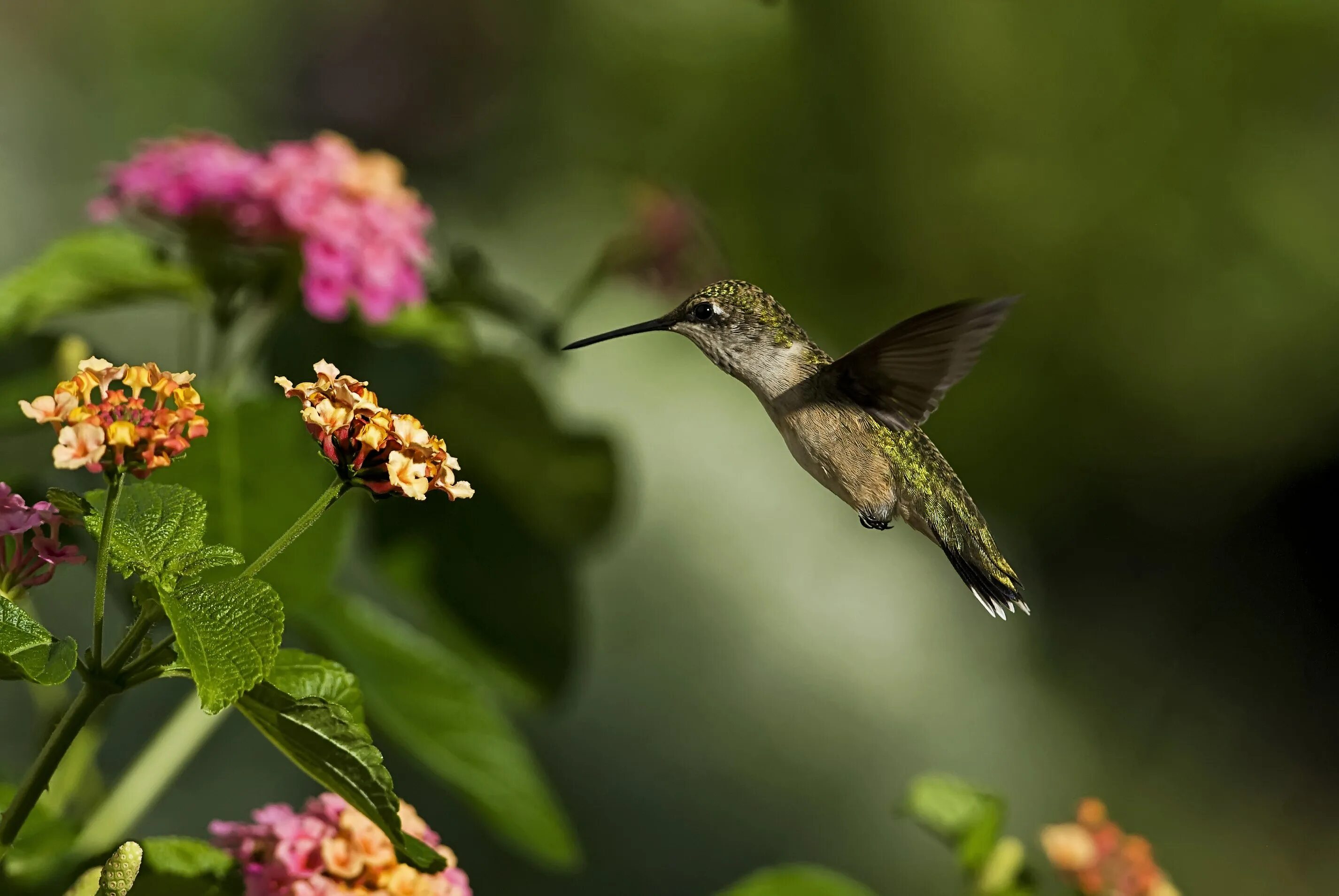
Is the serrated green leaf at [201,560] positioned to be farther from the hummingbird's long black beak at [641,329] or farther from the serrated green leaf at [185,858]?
the hummingbird's long black beak at [641,329]

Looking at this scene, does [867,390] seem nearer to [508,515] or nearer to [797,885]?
[797,885]

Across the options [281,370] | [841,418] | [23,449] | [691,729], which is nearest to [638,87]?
[691,729]

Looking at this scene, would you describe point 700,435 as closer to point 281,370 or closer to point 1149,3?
point 1149,3

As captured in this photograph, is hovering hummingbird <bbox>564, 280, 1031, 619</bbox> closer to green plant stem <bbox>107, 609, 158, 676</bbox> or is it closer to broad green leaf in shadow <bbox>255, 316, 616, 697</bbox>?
green plant stem <bbox>107, 609, 158, 676</bbox>

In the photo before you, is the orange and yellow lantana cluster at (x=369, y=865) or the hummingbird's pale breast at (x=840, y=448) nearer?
the orange and yellow lantana cluster at (x=369, y=865)

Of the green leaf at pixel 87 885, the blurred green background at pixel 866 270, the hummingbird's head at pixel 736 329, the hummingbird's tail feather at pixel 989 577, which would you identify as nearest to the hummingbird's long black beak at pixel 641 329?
the hummingbird's head at pixel 736 329

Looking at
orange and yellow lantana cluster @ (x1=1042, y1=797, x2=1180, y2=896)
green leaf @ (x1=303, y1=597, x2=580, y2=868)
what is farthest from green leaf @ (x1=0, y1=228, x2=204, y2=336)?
orange and yellow lantana cluster @ (x1=1042, y1=797, x2=1180, y2=896)

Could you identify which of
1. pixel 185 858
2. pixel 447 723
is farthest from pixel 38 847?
pixel 447 723
